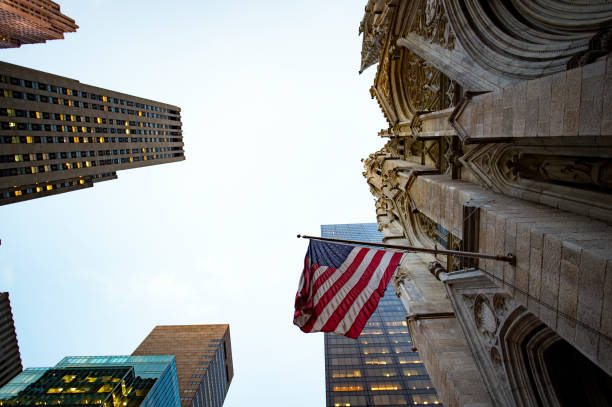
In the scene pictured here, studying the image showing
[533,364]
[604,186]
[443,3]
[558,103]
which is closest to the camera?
[558,103]

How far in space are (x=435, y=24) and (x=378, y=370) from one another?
5443 cm

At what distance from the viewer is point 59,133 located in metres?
49.9

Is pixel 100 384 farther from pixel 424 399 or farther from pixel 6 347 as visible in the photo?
pixel 6 347

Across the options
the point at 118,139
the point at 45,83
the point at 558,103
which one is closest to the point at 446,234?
the point at 558,103

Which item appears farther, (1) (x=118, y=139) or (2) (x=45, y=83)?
(1) (x=118, y=139)

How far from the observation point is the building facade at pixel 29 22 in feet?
392

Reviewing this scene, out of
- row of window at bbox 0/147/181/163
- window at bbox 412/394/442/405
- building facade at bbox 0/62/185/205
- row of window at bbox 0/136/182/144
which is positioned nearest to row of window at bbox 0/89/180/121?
building facade at bbox 0/62/185/205

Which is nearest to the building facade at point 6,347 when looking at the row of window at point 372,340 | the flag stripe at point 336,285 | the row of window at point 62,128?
the row of window at point 62,128

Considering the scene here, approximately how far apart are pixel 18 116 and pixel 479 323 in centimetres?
6057

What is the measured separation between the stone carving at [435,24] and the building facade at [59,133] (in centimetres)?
5226

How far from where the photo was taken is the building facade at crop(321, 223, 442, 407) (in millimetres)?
47031

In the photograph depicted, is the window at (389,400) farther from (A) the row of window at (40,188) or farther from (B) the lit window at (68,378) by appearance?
(B) the lit window at (68,378)

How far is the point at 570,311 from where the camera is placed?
5.95 metres

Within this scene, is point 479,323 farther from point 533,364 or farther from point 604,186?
point 604,186
